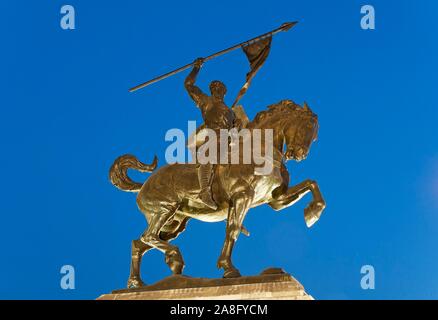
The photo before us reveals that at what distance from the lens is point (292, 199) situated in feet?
27.8

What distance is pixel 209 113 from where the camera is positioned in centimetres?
856

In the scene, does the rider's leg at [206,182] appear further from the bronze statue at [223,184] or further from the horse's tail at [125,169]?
the horse's tail at [125,169]

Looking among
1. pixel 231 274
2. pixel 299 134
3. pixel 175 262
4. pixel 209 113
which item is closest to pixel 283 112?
pixel 299 134

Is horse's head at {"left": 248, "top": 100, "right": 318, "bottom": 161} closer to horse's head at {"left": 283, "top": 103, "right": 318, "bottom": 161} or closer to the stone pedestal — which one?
horse's head at {"left": 283, "top": 103, "right": 318, "bottom": 161}

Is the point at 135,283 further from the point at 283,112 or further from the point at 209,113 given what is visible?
the point at 283,112

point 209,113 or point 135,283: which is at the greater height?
point 209,113

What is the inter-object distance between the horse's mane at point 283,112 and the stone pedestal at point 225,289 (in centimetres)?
192

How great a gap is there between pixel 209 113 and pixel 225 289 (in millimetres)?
2201
